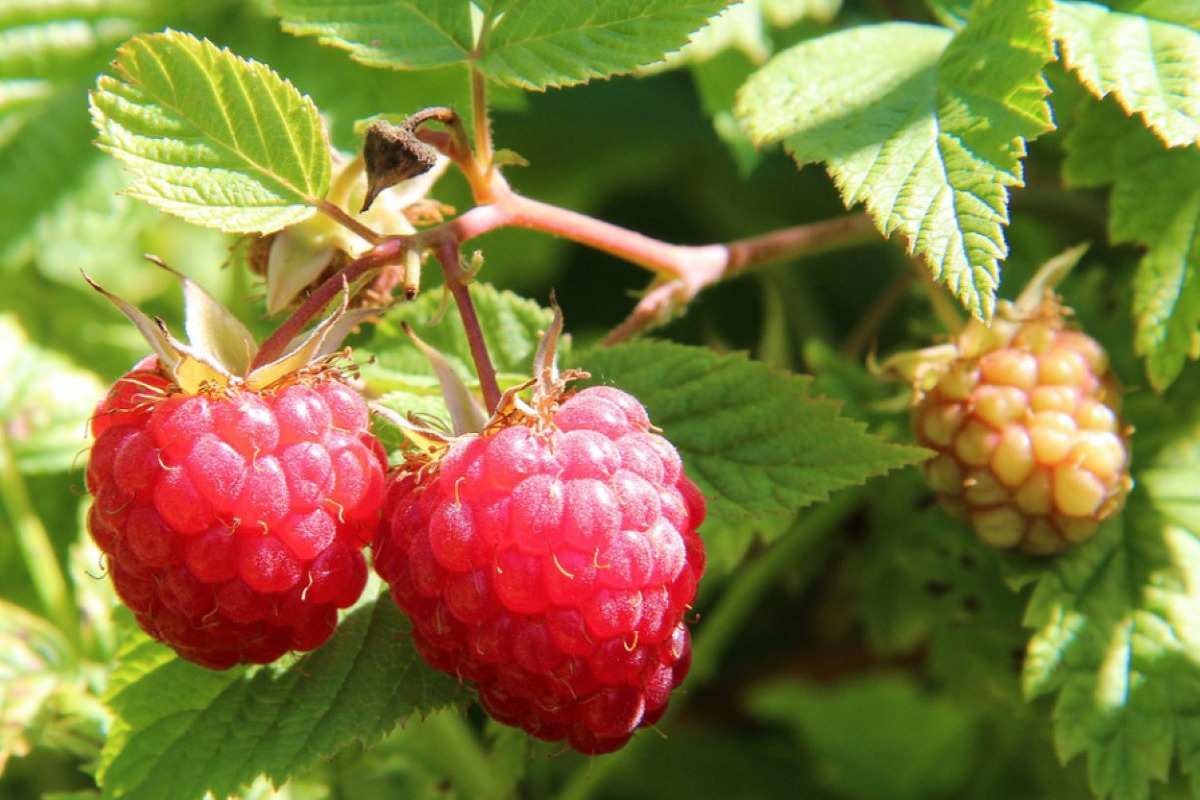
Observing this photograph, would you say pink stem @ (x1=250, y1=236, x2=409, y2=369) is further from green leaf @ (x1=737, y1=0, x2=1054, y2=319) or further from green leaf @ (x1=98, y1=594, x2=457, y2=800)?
green leaf @ (x1=737, y1=0, x2=1054, y2=319)

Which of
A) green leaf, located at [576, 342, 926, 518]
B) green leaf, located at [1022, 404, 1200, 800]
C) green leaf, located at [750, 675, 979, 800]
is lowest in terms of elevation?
green leaf, located at [750, 675, 979, 800]

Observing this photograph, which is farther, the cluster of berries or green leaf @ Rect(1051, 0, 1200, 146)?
green leaf @ Rect(1051, 0, 1200, 146)

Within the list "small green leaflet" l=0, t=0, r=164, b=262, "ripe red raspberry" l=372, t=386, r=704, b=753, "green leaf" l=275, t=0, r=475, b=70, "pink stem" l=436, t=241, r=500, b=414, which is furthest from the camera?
"small green leaflet" l=0, t=0, r=164, b=262

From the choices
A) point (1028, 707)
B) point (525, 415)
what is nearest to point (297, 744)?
point (525, 415)

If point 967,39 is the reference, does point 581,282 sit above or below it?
below

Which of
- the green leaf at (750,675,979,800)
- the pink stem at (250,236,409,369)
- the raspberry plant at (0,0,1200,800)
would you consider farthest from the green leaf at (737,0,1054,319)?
the green leaf at (750,675,979,800)

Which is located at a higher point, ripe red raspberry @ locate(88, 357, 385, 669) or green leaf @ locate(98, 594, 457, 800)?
ripe red raspberry @ locate(88, 357, 385, 669)

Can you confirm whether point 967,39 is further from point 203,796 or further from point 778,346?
point 203,796
